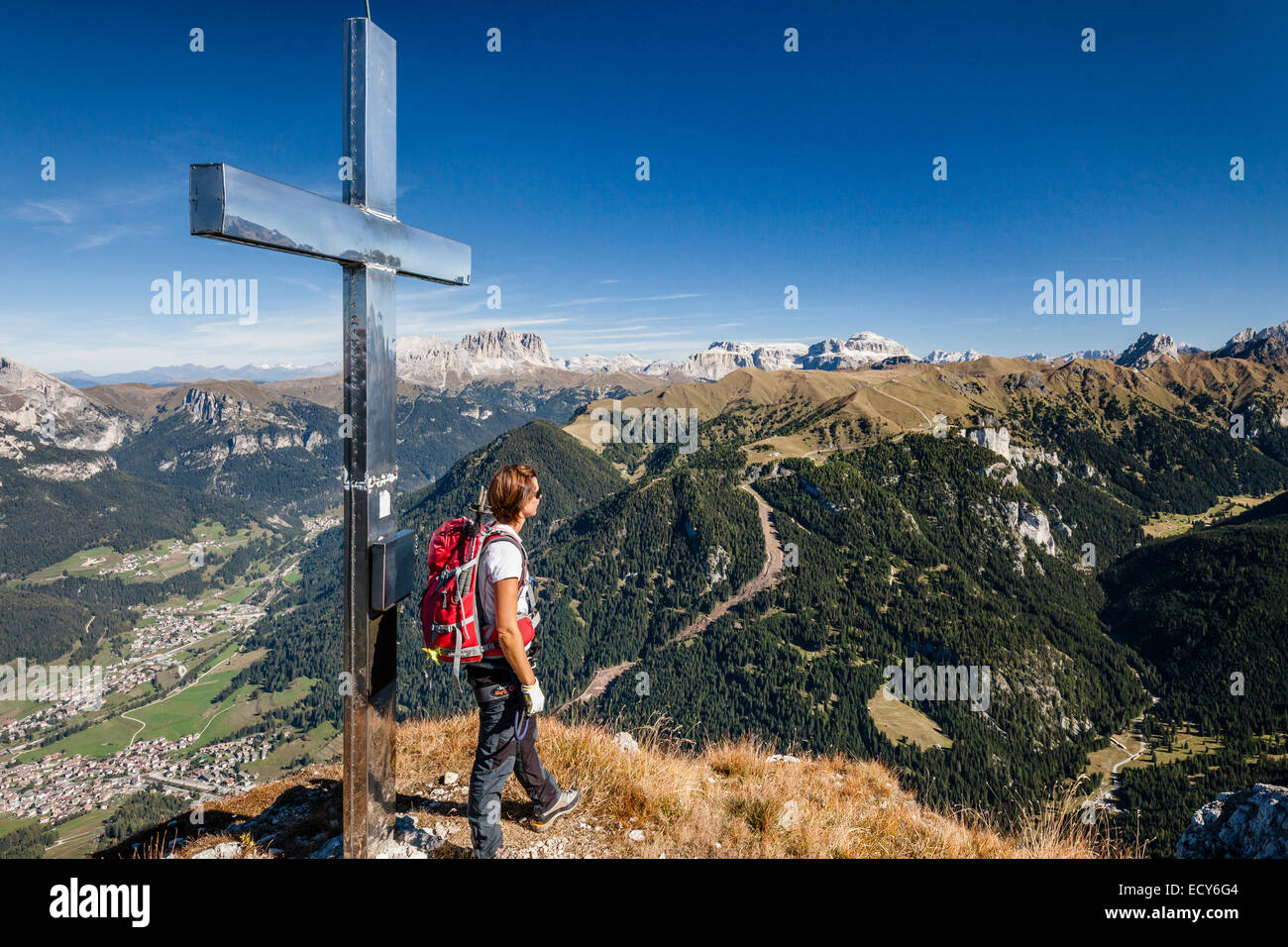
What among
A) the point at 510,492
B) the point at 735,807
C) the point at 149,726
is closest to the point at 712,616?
the point at 149,726

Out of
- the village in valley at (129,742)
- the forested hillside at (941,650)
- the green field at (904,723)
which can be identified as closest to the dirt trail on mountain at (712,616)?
the forested hillside at (941,650)

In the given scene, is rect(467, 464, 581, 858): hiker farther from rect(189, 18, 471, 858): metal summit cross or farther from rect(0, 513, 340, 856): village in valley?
rect(0, 513, 340, 856): village in valley

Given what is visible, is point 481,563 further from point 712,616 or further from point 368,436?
point 712,616

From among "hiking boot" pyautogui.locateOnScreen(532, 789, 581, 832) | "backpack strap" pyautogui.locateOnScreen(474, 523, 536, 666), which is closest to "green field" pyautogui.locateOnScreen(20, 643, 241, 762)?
"hiking boot" pyautogui.locateOnScreen(532, 789, 581, 832)
